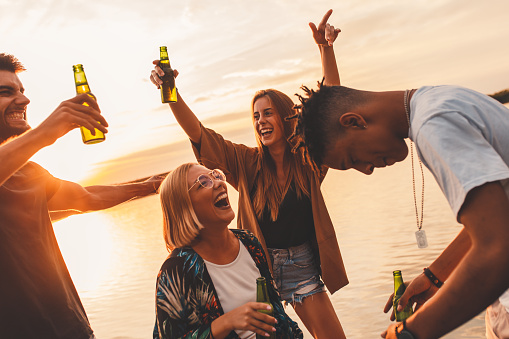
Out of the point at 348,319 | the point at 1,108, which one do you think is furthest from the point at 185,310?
the point at 348,319

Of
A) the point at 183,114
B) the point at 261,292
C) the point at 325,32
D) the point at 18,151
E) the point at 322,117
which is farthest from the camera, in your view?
the point at 325,32

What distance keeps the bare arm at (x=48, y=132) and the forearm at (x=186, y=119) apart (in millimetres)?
1670

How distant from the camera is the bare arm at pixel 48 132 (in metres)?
2.37

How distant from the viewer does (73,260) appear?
1917 centimetres

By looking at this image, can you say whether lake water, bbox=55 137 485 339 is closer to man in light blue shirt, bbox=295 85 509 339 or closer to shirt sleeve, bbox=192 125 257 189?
shirt sleeve, bbox=192 125 257 189

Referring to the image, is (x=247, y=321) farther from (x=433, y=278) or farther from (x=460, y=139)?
(x=460, y=139)

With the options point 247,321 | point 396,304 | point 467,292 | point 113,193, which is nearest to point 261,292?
point 247,321

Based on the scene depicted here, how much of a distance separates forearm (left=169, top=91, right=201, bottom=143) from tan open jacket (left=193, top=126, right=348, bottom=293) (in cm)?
6

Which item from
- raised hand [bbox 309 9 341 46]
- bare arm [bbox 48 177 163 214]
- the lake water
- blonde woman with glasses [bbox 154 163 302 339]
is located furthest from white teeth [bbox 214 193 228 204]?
the lake water

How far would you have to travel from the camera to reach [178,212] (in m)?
3.27

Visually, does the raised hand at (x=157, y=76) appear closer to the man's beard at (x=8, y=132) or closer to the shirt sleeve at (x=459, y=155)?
the man's beard at (x=8, y=132)

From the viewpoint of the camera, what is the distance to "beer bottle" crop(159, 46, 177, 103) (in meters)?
4.14

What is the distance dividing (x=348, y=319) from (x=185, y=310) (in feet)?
15.6

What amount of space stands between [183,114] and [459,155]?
273 cm
